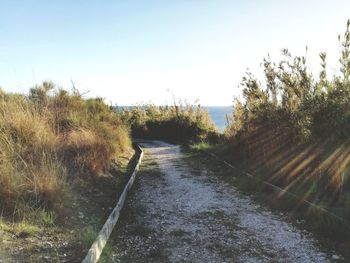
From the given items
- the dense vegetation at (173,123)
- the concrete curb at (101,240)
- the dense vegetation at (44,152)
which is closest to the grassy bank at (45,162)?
the dense vegetation at (44,152)

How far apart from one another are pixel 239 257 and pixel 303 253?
0.96 meters

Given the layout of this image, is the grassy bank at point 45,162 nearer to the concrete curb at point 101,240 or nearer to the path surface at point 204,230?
the concrete curb at point 101,240

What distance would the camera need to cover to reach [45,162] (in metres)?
7.89

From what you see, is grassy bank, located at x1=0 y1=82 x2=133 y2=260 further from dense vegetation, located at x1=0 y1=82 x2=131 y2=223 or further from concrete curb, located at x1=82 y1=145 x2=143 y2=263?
concrete curb, located at x1=82 y1=145 x2=143 y2=263

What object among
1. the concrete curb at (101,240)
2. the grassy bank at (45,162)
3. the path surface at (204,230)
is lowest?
the path surface at (204,230)

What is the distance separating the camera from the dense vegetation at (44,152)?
22.8 ft

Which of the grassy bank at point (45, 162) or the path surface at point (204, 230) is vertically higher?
the grassy bank at point (45, 162)

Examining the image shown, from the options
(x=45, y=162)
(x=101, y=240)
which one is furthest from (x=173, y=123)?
(x=101, y=240)

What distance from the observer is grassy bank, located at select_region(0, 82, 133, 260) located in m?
6.76

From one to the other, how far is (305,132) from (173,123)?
18781 mm

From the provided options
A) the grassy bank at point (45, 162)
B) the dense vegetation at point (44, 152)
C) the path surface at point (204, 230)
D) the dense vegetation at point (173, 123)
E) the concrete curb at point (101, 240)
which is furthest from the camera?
the dense vegetation at point (173, 123)

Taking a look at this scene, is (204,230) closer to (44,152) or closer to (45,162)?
(45,162)

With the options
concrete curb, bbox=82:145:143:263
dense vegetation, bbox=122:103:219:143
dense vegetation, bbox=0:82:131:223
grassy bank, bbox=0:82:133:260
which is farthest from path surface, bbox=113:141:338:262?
dense vegetation, bbox=122:103:219:143

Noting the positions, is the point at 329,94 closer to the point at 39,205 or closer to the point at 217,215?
the point at 217,215
